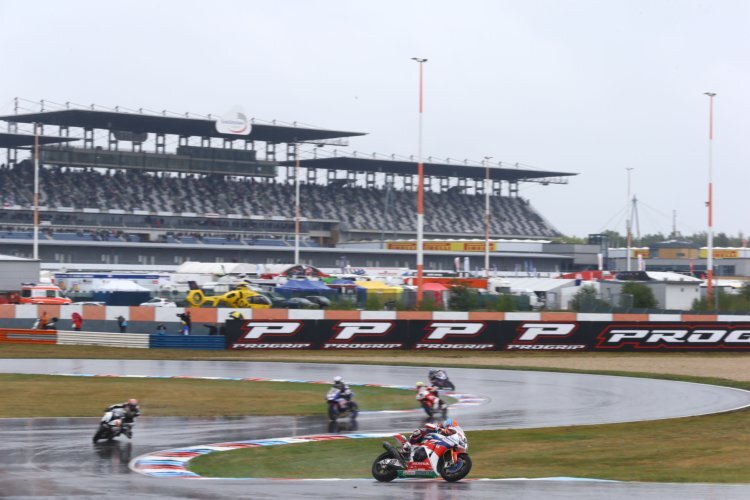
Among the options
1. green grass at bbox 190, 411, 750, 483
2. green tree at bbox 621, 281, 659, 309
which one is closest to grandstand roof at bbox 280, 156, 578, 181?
green tree at bbox 621, 281, 659, 309

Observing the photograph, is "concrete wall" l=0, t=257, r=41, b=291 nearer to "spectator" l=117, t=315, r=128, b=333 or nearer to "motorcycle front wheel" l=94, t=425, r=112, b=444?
"spectator" l=117, t=315, r=128, b=333

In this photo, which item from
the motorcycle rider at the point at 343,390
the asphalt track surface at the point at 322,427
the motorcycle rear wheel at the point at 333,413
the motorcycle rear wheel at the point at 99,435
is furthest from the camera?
the motorcycle rider at the point at 343,390

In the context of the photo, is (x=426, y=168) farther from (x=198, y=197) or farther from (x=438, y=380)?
(x=438, y=380)

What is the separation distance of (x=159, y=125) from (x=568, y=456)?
3293 inches

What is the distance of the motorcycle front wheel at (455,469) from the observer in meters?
15.1

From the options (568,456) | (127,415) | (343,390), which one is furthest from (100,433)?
(568,456)

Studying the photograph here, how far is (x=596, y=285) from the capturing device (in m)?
70.7

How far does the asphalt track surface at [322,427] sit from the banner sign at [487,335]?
5152 millimetres

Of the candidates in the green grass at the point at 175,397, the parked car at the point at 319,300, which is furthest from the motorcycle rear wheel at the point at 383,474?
the parked car at the point at 319,300

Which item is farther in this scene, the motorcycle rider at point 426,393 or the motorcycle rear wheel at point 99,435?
the motorcycle rider at point 426,393

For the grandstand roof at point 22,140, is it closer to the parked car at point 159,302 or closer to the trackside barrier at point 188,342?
the parked car at point 159,302

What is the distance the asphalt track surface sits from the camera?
13500 mm

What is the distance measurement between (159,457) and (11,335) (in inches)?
1162

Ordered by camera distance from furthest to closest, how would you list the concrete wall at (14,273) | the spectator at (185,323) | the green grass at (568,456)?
1. the concrete wall at (14,273)
2. the spectator at (185,323)
3. the green grass at (568,456)
